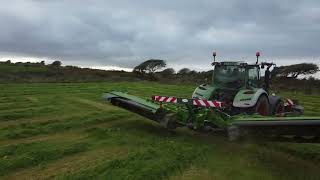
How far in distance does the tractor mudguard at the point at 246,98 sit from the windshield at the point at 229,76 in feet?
2.18

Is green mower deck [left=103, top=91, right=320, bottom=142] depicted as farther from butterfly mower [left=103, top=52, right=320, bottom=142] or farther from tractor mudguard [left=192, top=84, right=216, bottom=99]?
tractor mudguard [left=192, top=84, right=216, bottom=99]

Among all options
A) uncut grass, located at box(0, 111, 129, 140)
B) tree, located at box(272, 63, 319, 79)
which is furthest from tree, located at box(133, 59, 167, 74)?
uncut grass, located at box(0, 111, 129, 140)

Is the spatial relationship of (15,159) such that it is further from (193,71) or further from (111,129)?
(193,71)

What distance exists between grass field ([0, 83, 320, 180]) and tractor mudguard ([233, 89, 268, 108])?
3.32 ft

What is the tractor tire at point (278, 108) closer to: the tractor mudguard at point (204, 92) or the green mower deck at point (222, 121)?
the tractor mudguard at point (204, 92)

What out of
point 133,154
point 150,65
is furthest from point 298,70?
point 133,154

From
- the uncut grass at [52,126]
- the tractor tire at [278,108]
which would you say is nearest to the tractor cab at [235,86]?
the tractor tire at [278,108]

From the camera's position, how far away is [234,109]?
1051 centimetres

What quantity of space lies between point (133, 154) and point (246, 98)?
12.5 ft

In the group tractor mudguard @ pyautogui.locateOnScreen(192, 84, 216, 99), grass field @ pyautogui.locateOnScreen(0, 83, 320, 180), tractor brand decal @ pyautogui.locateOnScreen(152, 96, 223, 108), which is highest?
tractor mudguard @ pyautogui.locateOnScreen(192, 84, 216, 99)

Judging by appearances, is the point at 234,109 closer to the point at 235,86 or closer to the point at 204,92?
the point at 235,86

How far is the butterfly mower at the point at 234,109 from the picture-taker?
309 inches

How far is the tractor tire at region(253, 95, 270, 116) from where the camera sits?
34.1 feet

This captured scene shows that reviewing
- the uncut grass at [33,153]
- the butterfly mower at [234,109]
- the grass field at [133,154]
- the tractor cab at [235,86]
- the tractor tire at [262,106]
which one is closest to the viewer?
the grass field at [133,154]
